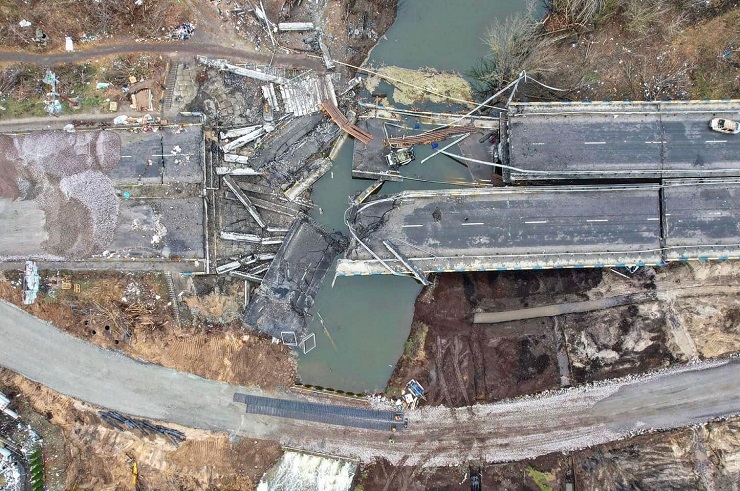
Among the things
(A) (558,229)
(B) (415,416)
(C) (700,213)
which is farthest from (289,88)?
(C) (700,213)

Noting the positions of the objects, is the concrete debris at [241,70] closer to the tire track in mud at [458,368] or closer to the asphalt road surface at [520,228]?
the asphalt road surface at [520,228]

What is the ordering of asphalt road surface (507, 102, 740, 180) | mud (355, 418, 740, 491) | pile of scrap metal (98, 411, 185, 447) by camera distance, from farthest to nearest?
1. pile of scrap metal (98, 411, 185, 447)
2. mud (355, 418, 740, 491)
3. asphalt road surface (507, 102, 740, 180)

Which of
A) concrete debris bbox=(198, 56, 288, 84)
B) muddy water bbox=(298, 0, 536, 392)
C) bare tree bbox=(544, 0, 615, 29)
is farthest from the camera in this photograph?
muddy water bbox=(298, 0, 536, 392)

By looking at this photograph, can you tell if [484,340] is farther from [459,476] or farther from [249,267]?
[249,267]

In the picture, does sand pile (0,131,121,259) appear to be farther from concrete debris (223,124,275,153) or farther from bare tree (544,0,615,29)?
bare tree (544,0,615,29)

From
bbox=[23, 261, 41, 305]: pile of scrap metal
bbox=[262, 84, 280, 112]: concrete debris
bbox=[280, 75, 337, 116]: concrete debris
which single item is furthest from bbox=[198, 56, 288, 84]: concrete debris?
bbox=[23, 261, 41, 305]: pile of scrap metal

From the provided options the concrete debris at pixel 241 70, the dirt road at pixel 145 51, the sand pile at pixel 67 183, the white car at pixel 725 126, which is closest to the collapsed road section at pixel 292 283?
the concrete debris at pixel 241 70
